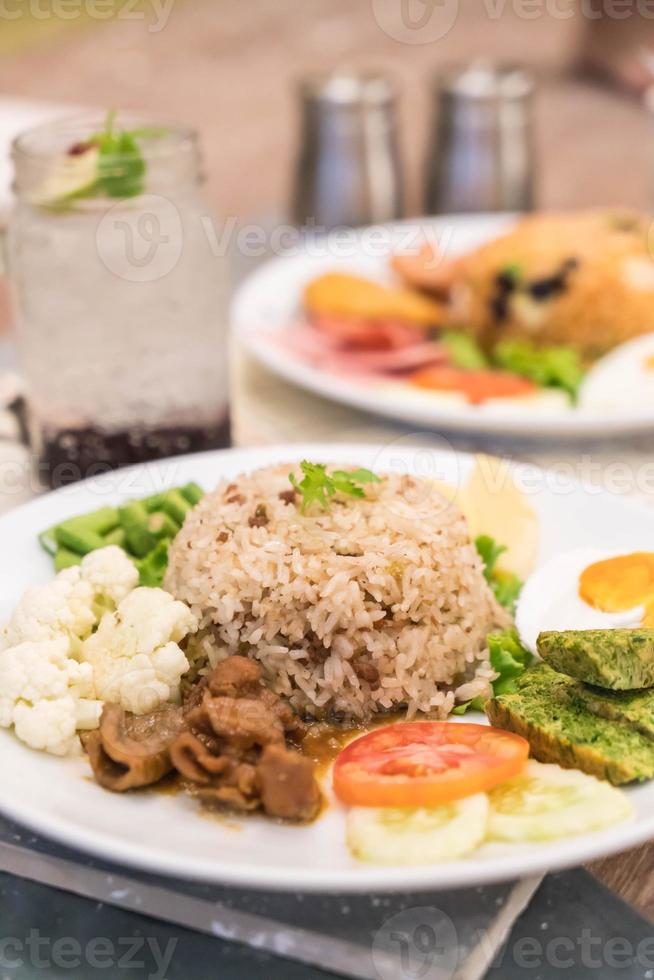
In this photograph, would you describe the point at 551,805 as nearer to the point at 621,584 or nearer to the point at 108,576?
the point at 621,584

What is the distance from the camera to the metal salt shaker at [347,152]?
15.1 ft

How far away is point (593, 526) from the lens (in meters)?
2.47

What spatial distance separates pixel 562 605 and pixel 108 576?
81 centimetres

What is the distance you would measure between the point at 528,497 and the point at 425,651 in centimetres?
59

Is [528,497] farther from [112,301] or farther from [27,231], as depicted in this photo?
[27,231]

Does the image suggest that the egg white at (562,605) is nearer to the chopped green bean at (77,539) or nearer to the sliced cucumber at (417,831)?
the sliced cucumber at (417,831)

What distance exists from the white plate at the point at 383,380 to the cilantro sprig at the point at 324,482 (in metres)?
1.02

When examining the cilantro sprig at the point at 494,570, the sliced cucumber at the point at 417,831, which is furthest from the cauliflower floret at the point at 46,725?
the cilantro sprig at the point at 494,570

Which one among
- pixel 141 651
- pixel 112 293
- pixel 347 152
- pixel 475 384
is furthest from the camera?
pixel 347 152

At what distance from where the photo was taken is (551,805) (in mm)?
1646

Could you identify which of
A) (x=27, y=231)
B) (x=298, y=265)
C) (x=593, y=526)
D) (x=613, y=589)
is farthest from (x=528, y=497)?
(x=298, y=265)

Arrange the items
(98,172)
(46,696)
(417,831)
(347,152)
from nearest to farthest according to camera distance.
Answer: (417,831), (46,696), (98,172), (347,152)

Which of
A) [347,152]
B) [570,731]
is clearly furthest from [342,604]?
[347,152]

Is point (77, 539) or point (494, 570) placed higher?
point (77, 539)
